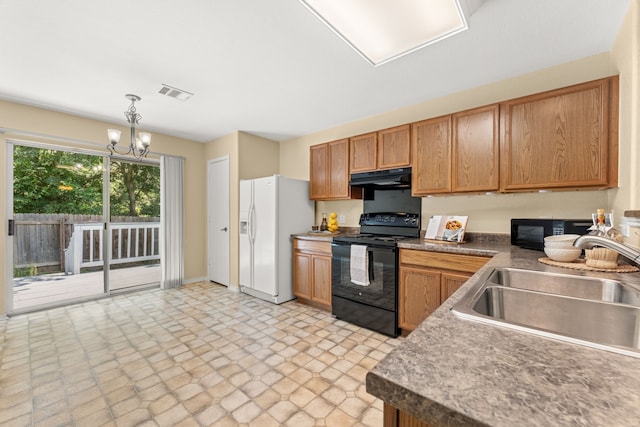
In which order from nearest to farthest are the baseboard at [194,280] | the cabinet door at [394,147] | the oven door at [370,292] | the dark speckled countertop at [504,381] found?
the dark speckled countertop at [504,381] < the oven door at [370,292] < the cabinet door at [394,147] < the baseboard at [194,280]

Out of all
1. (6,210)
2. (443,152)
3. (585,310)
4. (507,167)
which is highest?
(443,152)

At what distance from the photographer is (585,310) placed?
0.96 metres

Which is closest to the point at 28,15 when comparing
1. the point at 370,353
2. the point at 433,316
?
the point at 433,316

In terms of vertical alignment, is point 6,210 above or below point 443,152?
below

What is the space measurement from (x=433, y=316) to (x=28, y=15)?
285cm

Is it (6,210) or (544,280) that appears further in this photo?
(6,210)

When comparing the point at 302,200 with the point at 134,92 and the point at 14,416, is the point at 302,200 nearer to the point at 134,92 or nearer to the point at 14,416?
the point at 134,92

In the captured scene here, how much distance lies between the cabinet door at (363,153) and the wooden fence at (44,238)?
11.8 ft

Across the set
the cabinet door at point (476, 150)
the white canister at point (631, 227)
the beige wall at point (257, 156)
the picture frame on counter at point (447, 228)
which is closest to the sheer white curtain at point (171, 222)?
the beige wall at point (257, 156)

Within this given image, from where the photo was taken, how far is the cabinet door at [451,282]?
2.17 metres

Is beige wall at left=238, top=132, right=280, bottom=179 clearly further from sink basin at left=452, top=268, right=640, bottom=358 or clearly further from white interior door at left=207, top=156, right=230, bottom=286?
sink basin at left=452, top=268, right=640, bottom=358

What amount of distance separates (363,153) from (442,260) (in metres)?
1.53

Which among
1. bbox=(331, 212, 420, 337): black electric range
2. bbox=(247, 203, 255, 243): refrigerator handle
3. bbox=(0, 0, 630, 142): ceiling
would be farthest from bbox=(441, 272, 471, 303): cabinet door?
bbox=(247, 203, 255, 243): refrigerator handle

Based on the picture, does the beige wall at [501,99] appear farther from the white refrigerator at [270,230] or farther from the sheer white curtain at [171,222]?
the sheer white curtain at [171,222]
